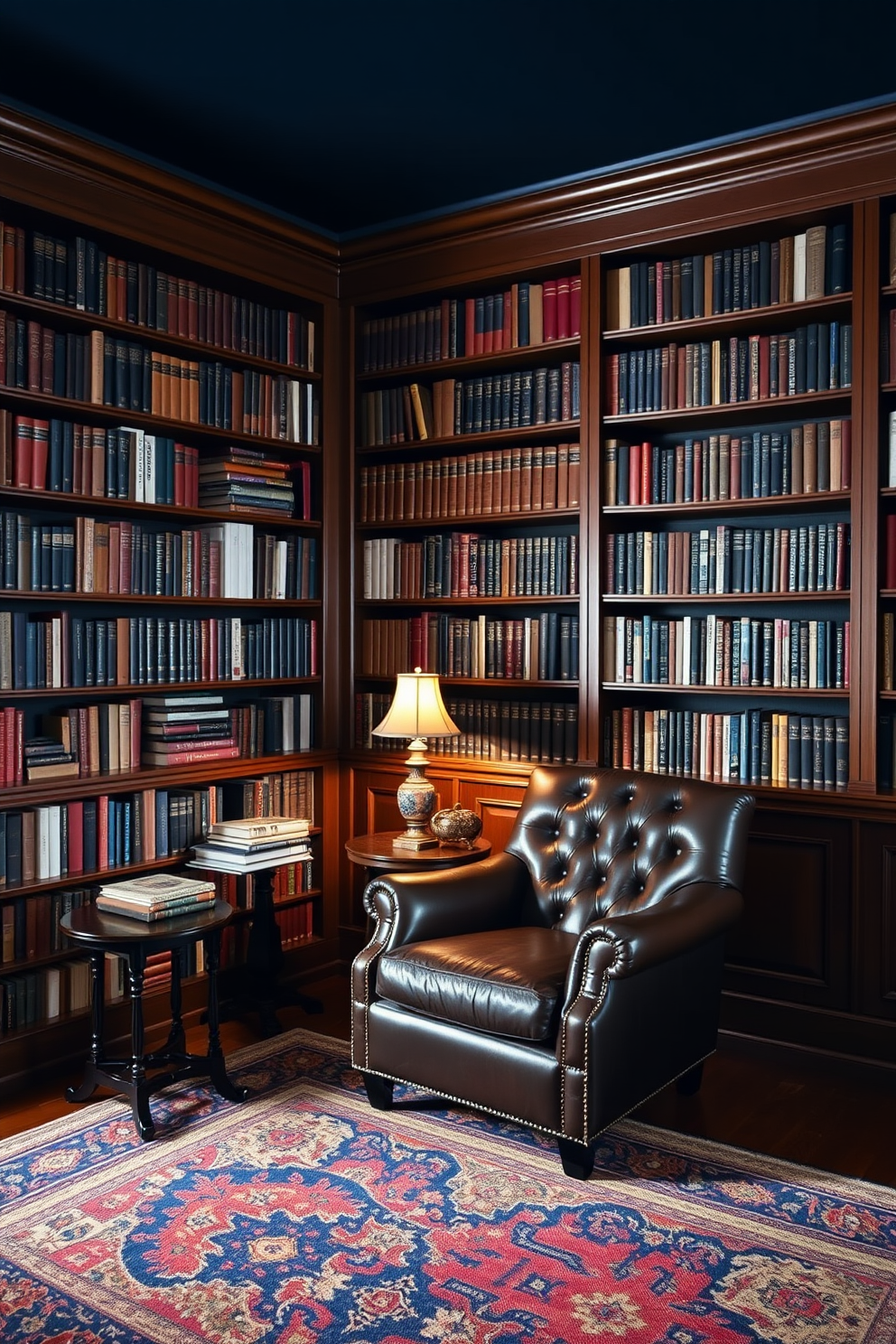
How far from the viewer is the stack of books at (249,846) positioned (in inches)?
158

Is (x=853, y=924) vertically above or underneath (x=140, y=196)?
underneath

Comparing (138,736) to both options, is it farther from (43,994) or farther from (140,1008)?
(140,1008)

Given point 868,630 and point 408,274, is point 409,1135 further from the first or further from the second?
point 408,274

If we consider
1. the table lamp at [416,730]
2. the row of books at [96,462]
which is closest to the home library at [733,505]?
the table lamp at [416,730]

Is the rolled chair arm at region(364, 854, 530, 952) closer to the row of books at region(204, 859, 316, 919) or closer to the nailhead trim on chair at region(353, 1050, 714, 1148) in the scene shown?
the nailhead trim on chair at region(353, 1050, 714, 1148)

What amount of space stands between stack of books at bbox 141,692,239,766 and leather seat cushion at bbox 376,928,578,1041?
4.09 feet

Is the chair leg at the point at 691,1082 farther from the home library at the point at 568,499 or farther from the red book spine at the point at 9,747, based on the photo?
the red book spine at the point at 9,747

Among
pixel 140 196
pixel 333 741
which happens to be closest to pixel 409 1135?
pixel 333 741

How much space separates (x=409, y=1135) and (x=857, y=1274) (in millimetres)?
1205

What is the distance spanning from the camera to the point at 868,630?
3631 mm

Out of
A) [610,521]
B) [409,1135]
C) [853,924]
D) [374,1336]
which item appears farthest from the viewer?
[610,521]

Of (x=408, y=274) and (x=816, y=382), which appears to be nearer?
(x=816, y=382)

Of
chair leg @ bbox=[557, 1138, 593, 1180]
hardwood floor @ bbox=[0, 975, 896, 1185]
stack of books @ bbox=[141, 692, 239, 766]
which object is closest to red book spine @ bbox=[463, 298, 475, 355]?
stack of books @ bbox=[141, 692, 239, 766]

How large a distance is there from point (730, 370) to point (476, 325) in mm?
1047
